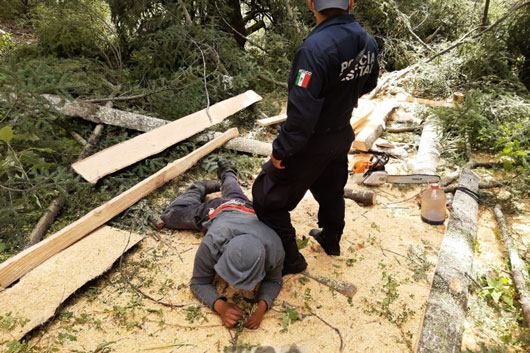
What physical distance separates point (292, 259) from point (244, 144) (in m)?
2.47

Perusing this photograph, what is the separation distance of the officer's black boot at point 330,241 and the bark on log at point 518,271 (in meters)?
1.43

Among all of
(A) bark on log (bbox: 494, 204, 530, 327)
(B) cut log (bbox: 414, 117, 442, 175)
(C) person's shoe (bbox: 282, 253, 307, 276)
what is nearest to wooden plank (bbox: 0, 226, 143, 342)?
(C) person's shoe (bbox: 282, 253, 307, 276)

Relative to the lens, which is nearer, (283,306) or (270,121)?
(283,306)

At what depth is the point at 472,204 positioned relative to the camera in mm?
3744

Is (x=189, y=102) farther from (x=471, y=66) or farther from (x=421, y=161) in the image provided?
(x=471, y=66)

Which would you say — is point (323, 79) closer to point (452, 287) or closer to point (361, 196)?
point (452, 287)

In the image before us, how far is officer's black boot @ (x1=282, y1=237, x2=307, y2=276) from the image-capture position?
2.83m

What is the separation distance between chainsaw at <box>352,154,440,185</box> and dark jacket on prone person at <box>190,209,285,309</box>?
2080 millimetres

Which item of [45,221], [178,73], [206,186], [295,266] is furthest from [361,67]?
[178,73]

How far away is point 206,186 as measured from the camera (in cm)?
397

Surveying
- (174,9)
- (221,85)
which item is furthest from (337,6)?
(174,9)

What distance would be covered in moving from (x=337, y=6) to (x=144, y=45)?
16.9 ft

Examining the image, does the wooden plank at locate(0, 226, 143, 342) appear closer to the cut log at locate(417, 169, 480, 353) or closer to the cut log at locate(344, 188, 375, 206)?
the cut log at locate(344, 188, 375, 206)

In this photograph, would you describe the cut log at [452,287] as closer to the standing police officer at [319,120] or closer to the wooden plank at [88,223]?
the standing police officer at [319,120]
